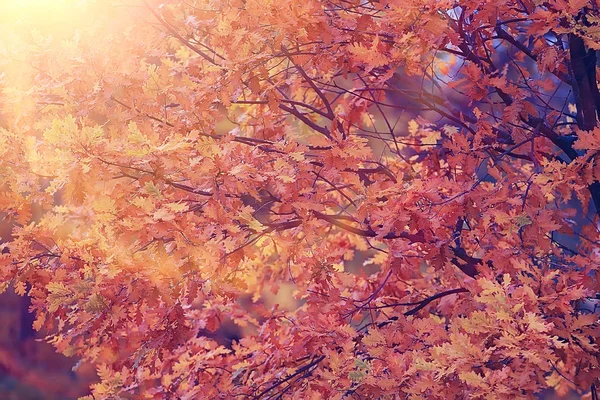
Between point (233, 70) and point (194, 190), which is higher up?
point (233, 70)

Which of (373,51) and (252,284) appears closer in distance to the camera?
(373,51)

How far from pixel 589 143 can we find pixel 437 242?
109 cm

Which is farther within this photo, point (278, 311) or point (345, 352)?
point (278, 311)

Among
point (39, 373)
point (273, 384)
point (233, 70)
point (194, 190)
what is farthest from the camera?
point (39, 373)

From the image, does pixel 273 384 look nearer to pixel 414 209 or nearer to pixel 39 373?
pixel 414 209

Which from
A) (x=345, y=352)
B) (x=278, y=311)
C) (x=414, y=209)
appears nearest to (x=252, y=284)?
(x=278, y=311)

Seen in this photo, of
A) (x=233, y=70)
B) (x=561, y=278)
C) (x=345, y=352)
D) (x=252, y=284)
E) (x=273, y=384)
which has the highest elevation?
(x=233, y=70)

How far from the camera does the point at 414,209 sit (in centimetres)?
362

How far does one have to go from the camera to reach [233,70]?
12.1 feet

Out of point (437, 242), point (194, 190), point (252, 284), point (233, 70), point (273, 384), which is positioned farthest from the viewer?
point (252, 284)

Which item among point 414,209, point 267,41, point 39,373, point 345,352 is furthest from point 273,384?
point 39,373

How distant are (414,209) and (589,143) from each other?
3.55ft

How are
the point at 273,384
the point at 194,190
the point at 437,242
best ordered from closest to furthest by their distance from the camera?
the point at 194,190, the point at 437,242, the point at 273,384

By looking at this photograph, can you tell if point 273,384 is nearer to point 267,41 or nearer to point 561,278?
point 561,278
